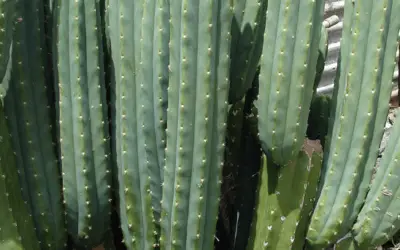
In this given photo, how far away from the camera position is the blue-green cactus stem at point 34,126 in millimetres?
2477

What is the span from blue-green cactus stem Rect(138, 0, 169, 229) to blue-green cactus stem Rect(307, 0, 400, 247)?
2.38ft

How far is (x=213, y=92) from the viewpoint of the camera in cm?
233

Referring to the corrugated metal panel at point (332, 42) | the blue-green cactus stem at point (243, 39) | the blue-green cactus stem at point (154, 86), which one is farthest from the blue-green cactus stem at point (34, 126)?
the corrugated metal panel at point (332, 42)

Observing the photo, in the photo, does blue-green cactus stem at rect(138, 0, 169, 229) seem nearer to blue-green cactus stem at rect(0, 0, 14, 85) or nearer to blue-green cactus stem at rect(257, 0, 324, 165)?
blue-green cactus stem at rect(257, 0, 324, 165)

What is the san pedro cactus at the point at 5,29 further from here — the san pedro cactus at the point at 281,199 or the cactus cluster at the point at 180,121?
the san pedro cactus at the point at 281,199

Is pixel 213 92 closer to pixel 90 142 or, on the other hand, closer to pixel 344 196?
pixel 90 142

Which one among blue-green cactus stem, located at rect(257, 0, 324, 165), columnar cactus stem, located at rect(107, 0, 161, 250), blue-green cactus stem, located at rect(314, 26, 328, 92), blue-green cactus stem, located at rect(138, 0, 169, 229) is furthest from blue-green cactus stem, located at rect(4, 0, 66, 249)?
blue-green cactus stem, located at rect(314, 26, 328, 92)

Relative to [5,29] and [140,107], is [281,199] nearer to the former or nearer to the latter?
[140,107]

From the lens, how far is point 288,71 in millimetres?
2365

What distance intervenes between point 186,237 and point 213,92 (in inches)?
24.6

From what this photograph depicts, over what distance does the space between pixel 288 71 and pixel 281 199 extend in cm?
57

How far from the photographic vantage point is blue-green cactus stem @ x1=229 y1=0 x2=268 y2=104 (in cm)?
259

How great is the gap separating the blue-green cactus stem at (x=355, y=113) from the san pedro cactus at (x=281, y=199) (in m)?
0.09

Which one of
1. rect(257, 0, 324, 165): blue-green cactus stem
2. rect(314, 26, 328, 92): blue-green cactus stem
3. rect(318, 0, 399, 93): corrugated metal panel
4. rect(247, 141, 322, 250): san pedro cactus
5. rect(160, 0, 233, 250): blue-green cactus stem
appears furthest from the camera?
rect(318, 0, 399, 93): corrugated metal panel
